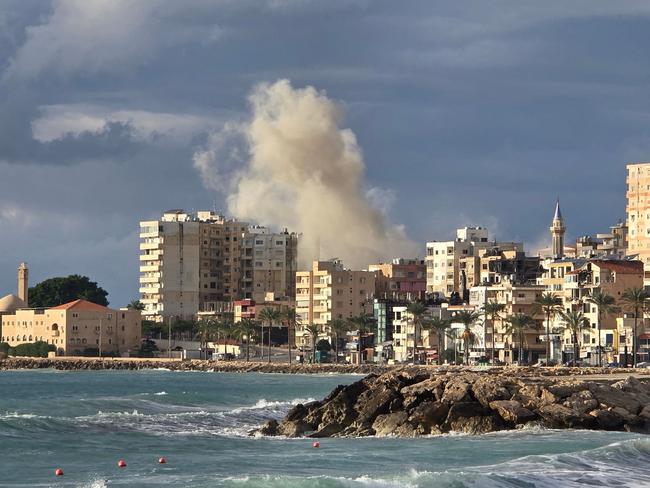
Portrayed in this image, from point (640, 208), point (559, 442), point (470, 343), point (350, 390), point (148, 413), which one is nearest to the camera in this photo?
point (559, 442)

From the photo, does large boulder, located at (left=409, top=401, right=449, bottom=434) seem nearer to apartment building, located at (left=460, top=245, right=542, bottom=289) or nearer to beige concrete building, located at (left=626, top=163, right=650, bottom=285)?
apartment building, located at (left=460, top=245, right=542, bottom=289)

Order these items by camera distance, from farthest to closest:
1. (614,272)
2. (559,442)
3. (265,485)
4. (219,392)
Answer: (614,272) → (219,392) → (559,442) → (265,485)

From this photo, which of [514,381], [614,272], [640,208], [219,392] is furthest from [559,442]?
[640,208]

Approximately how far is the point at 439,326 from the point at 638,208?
29.6 metres

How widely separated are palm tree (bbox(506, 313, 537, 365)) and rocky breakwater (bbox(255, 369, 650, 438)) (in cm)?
8265

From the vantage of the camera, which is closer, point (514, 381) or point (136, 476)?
point (136, 476)

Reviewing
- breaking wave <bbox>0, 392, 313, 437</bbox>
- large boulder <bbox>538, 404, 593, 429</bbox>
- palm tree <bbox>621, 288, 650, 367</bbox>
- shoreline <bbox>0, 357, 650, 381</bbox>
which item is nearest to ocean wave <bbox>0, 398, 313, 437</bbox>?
breaking wave <bbox>0, 392, 313, 437</bbox>

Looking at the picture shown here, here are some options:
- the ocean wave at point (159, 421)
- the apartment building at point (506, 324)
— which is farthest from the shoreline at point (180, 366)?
the ocean wave at point (159, 421)

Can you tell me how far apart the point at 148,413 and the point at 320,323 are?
378 ft

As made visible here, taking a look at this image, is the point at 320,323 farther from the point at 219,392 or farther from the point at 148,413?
the point at 148,413

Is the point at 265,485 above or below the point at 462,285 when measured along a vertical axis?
below

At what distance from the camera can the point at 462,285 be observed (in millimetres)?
193250

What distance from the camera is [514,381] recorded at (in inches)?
2726

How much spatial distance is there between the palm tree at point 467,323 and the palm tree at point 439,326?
1.32 meters
